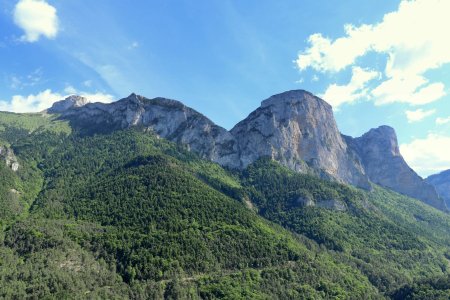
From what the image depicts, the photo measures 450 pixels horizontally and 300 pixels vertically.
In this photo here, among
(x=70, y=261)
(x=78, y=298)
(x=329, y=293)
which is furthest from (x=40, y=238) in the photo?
(x=329, y=293)

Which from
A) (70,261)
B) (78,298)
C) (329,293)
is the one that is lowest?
(329,293)

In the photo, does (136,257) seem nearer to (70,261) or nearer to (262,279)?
(70,261)

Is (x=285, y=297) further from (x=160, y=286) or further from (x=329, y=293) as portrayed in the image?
(x=160, y=286)

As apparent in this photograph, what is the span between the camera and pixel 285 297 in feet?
607

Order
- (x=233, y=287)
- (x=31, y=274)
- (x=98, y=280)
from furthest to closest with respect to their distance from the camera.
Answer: (x=233, y=287) → (x=98, y=280) → (x=31, y=274)

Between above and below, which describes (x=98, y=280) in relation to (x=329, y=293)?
above

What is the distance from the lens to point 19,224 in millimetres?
198000

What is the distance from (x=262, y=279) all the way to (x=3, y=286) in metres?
104

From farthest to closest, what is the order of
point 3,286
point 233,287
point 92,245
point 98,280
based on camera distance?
point 92,245 → point 233,287 → point 98,280 → point 3,286

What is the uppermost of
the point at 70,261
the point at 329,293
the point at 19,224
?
the point at 19,224

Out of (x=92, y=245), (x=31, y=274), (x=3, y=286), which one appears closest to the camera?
(x=3, y=286)

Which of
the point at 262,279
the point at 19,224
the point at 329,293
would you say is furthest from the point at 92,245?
the point at 329,293

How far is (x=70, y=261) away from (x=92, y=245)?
1881 centimetres

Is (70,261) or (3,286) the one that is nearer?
(3,286)
